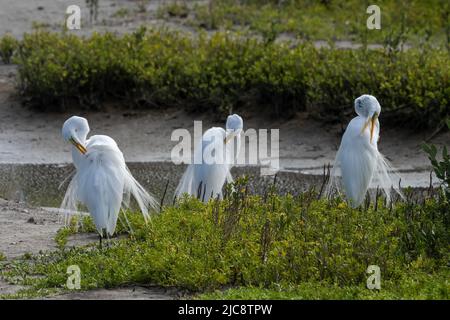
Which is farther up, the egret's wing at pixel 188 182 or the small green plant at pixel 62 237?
the egret's wing at pixel 188 182

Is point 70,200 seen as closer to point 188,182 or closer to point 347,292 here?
point 188,182

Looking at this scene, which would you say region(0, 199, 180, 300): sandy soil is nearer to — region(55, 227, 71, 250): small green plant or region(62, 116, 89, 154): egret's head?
region(55, 227, 71, 250): small green plant

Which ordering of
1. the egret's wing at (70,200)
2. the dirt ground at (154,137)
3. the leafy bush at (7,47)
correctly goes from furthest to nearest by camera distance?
the leafy bush at (7,47), the dirt ground at (154,137), the egret's wing at (70,200)

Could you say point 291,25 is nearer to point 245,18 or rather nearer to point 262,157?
point 245,18

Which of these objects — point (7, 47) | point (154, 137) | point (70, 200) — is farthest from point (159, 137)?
point (70, 200)

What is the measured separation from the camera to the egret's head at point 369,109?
8.46m

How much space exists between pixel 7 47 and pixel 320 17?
184 inches

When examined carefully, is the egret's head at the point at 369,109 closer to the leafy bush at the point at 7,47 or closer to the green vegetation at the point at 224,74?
the green vegetation at the point at 224,74

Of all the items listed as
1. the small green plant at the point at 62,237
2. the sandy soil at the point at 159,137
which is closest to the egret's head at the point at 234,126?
the sandy soil at the point at 159,137

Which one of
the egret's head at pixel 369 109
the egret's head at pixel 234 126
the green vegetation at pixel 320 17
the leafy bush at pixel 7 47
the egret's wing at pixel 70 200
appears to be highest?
the green vegetation at pixel 320 17

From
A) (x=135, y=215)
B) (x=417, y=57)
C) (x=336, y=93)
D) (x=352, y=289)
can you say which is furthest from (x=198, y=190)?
(x=417, y=57)

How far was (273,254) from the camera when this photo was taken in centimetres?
669

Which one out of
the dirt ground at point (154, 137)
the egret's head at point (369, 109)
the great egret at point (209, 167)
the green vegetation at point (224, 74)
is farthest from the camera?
the green vegetation at point (224, 74)

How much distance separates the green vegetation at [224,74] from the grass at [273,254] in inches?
154
